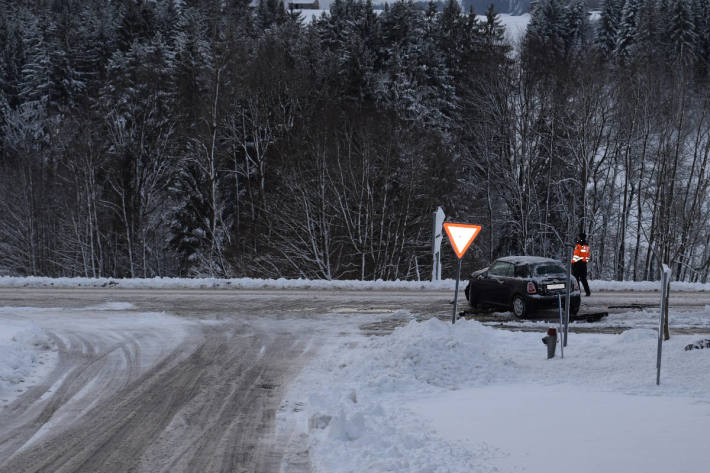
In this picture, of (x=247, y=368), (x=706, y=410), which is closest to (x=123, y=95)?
(x=247, y=368)

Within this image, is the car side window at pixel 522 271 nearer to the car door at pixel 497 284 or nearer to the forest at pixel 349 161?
the car door at pixel 497 284

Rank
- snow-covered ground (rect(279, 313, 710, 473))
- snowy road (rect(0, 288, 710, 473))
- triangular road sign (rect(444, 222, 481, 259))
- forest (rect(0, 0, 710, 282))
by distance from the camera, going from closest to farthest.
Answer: snow-covered ground (rect(279, 313, 710, 473))
snowy road (rect(0, 288, 710, 473))
triangular road sign (rect(444, 222, 481, 259))
forest (rect(0, 0, 710, 282))

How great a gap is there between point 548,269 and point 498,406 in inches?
354

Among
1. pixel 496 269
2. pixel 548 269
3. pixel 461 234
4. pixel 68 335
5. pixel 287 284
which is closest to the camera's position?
pixel 461 234

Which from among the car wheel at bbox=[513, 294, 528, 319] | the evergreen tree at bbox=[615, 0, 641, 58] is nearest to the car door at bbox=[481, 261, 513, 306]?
the car wheel at bbox=[513, 294, 528, 319]

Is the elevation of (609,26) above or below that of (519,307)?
above

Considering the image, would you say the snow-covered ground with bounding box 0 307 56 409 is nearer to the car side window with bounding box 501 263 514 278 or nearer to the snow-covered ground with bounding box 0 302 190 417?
the snow-covered ground with bounding box 0 302 190 417

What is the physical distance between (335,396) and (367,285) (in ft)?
41.3

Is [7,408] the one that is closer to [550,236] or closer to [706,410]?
[706,410]

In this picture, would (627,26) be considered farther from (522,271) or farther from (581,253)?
(522,271)

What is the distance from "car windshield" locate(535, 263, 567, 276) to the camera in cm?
1588

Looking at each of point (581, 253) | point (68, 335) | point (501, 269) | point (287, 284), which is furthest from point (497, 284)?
point (68, 335)

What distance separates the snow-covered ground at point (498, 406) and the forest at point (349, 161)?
59.7 feet

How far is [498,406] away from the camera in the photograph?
7.58 meters
